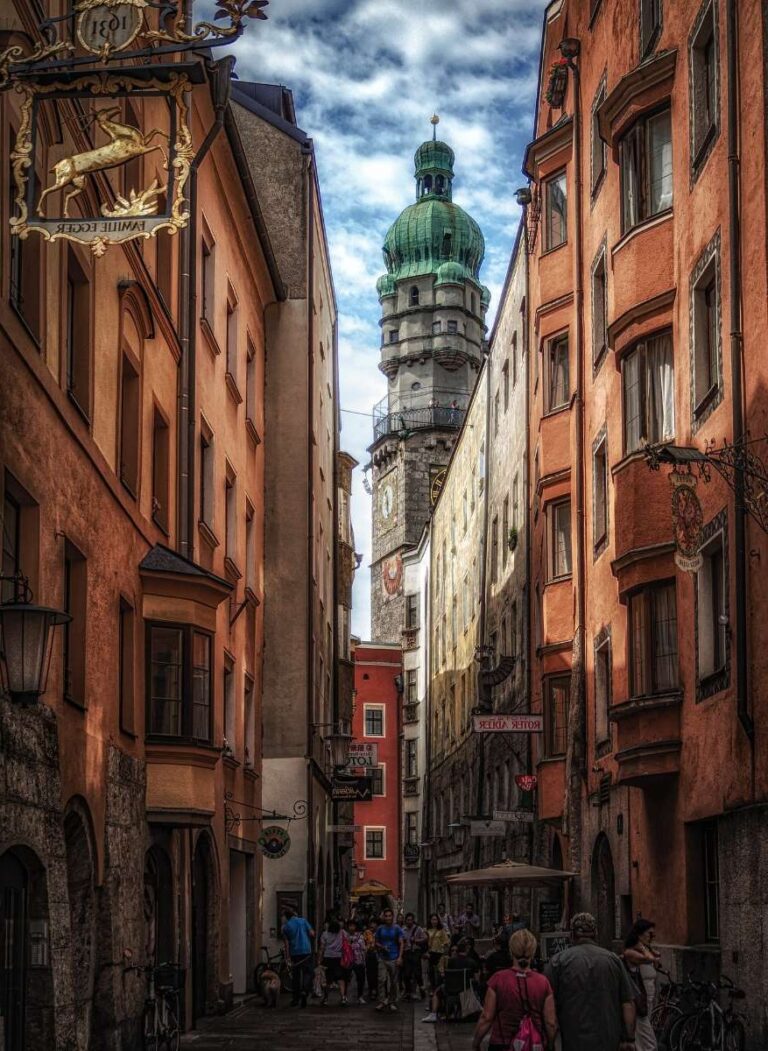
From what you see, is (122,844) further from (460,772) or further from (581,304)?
(460,772)

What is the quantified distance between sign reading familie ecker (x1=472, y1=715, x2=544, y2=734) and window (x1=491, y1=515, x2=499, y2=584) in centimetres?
Result: 1679

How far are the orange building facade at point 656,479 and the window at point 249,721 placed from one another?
5.47m

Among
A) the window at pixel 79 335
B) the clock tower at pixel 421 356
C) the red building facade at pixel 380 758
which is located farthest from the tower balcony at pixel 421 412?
the window at pixel 79 335

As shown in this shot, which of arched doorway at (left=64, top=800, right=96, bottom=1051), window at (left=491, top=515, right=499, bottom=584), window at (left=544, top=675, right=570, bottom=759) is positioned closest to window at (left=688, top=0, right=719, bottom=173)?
Result: arched doorway at (left=64, top=800, right=96, bottom=1051)

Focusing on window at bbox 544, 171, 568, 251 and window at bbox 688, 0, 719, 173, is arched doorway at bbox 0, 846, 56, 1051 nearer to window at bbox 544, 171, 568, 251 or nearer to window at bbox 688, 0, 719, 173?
window at bbox 688, 0, 719, 173

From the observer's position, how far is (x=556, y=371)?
107 feet

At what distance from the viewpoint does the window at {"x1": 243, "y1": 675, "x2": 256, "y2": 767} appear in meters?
30.4

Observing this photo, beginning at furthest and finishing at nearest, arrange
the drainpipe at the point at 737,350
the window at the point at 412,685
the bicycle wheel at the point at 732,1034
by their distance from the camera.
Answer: the window at the point at 412,685, the drainpipe at the point at 737,350, the bicycle wheel at the point at 732,1034

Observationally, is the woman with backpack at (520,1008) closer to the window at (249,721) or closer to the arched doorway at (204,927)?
the arched doorway at (204,927)

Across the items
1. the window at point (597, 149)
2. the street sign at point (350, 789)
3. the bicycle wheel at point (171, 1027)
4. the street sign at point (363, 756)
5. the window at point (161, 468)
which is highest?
the window at point (597, 149)

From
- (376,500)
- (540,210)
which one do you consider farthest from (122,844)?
(376,500)

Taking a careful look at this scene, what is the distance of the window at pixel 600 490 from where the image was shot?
26906 millimetres

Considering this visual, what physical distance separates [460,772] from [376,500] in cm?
6272

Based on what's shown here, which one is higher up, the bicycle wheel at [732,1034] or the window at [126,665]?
the window at [126,665]
